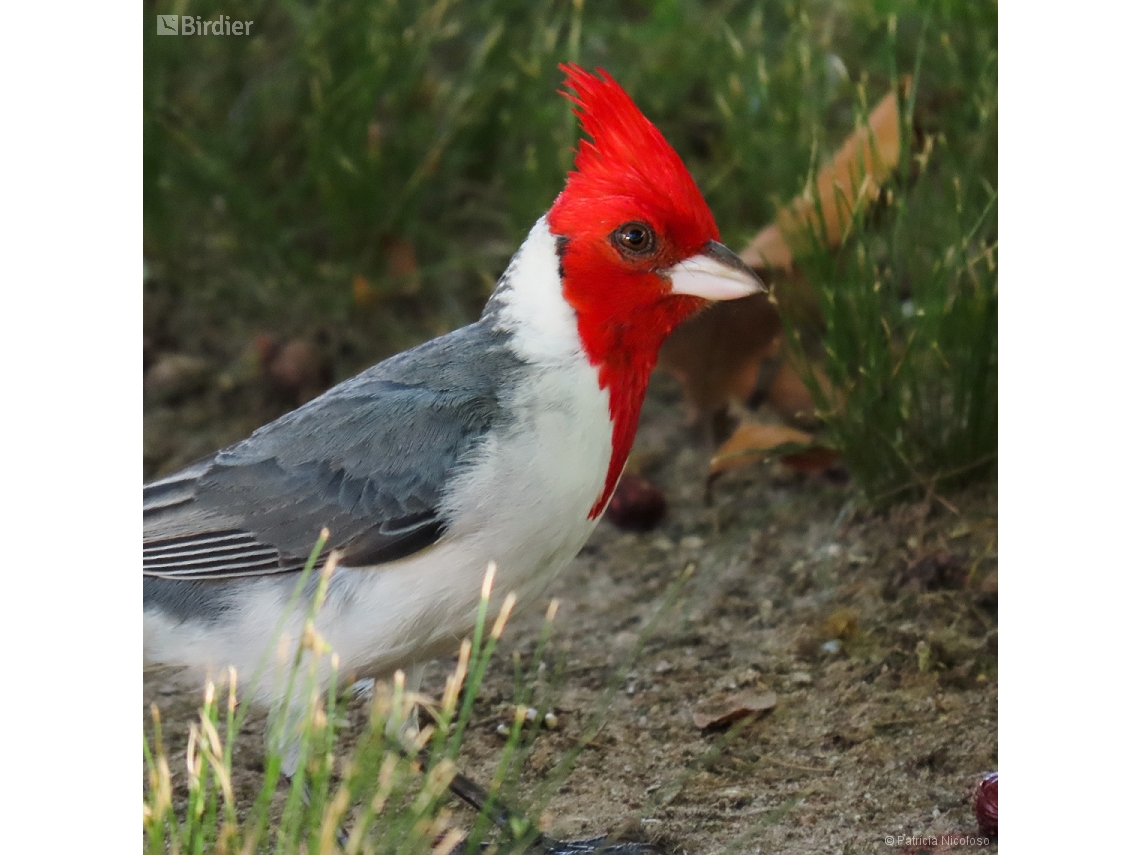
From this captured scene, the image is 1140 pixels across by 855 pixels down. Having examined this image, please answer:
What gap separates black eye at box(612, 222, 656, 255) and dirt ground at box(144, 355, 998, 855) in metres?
0.79

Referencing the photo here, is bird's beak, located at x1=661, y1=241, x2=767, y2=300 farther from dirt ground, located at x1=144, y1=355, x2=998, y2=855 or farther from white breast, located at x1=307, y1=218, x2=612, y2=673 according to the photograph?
dirt ground, located at x1=144, y1=355, x2=998, y2=855

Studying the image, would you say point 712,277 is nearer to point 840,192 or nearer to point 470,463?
point 470,463

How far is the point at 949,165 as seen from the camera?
2727 millimetres

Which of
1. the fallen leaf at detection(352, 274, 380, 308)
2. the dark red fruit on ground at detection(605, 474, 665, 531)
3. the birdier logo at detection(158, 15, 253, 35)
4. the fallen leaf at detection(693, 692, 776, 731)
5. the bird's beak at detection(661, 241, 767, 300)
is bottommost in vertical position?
the fallen leaf at detection(693, 692, 776, 731)

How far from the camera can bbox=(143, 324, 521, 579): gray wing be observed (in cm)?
206

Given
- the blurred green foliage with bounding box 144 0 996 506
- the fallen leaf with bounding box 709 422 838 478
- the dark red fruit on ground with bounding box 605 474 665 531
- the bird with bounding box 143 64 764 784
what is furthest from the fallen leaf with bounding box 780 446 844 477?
the bird with bounding box 143 64 764 784

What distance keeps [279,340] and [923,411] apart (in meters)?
1.30

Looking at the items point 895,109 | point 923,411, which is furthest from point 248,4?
point 923,411

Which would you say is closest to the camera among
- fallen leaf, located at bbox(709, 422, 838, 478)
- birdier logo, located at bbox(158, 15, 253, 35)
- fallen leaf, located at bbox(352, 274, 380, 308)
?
birdier logo, located at bbox(158, 15, 253, 35)

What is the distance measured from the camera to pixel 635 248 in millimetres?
2080

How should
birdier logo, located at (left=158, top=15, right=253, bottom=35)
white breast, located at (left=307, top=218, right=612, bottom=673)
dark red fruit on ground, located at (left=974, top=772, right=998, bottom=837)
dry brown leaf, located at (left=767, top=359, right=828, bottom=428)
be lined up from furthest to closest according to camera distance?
dry brown leaf, located at (left=767, top=359, right=828, bottom=428)
birdier logo, located at (left=158, top=15, right=253, bottom=35)
dark red fruit on ground, located at (left=974, top=772, right=998, bottom=837)
white breast, located at (left=307, top=218, right=612, bottom=673)

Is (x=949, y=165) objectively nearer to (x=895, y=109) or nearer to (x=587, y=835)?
(x=895, y=109)

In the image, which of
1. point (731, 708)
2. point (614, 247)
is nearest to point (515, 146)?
point (614, 247)

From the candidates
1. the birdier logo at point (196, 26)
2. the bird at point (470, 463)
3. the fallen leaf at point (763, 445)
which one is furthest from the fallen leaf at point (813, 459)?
the birdier logo at point (196, 26)
